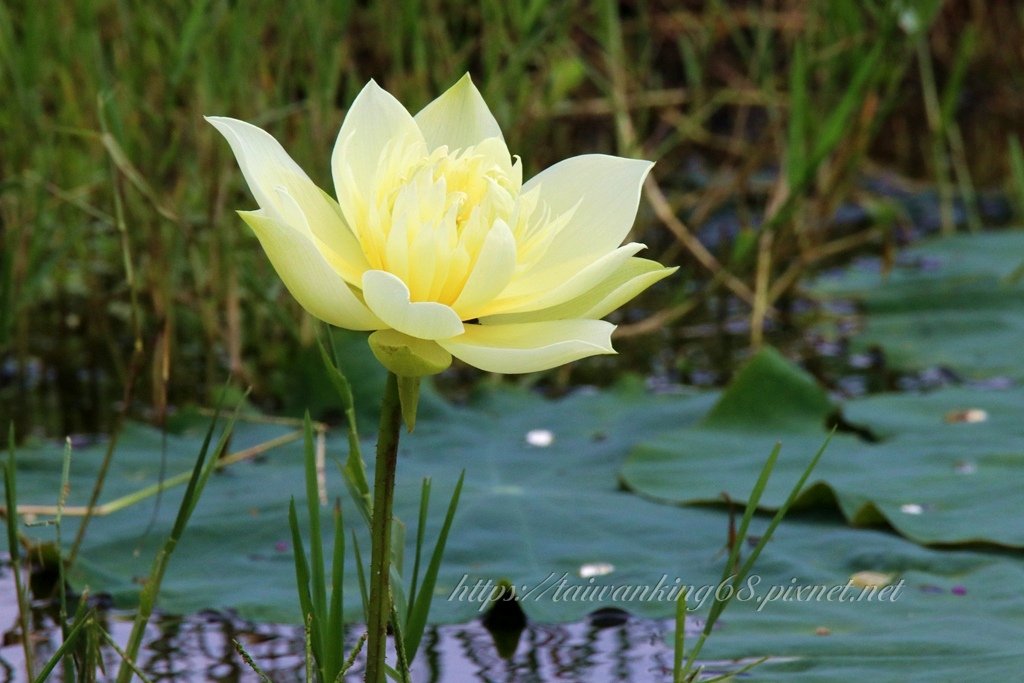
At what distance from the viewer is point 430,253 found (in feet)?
2.73

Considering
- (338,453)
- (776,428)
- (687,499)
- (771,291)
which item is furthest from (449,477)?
(771,291)

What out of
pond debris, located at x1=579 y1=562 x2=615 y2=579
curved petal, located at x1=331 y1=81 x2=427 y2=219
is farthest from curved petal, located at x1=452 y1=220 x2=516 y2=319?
pond debris, located at x1=579 y1=562 x2=615 y2=579

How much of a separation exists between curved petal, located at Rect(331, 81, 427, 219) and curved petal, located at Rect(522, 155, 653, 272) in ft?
0.34

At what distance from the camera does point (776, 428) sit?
6.16 ft

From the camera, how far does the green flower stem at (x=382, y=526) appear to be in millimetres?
853

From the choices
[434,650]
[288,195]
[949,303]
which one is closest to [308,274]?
[288,195]

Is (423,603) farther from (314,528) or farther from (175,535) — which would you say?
(175,535)

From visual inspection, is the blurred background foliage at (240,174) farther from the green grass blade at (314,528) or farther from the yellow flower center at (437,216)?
the yellow flower center at (437,216)

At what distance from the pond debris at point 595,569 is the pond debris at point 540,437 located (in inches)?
16.0

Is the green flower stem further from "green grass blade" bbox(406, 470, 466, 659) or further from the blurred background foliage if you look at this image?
the blurred background foliage

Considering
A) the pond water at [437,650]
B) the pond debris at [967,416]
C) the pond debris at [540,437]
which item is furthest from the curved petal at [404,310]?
the pond debris at [967,416]

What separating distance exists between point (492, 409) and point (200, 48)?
76cm

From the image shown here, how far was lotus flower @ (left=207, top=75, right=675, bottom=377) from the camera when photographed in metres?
0.81

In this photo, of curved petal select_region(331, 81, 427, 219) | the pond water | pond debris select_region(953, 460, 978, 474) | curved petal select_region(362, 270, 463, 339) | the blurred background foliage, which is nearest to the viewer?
curved petal select_region(362, 270, 463, 339)
